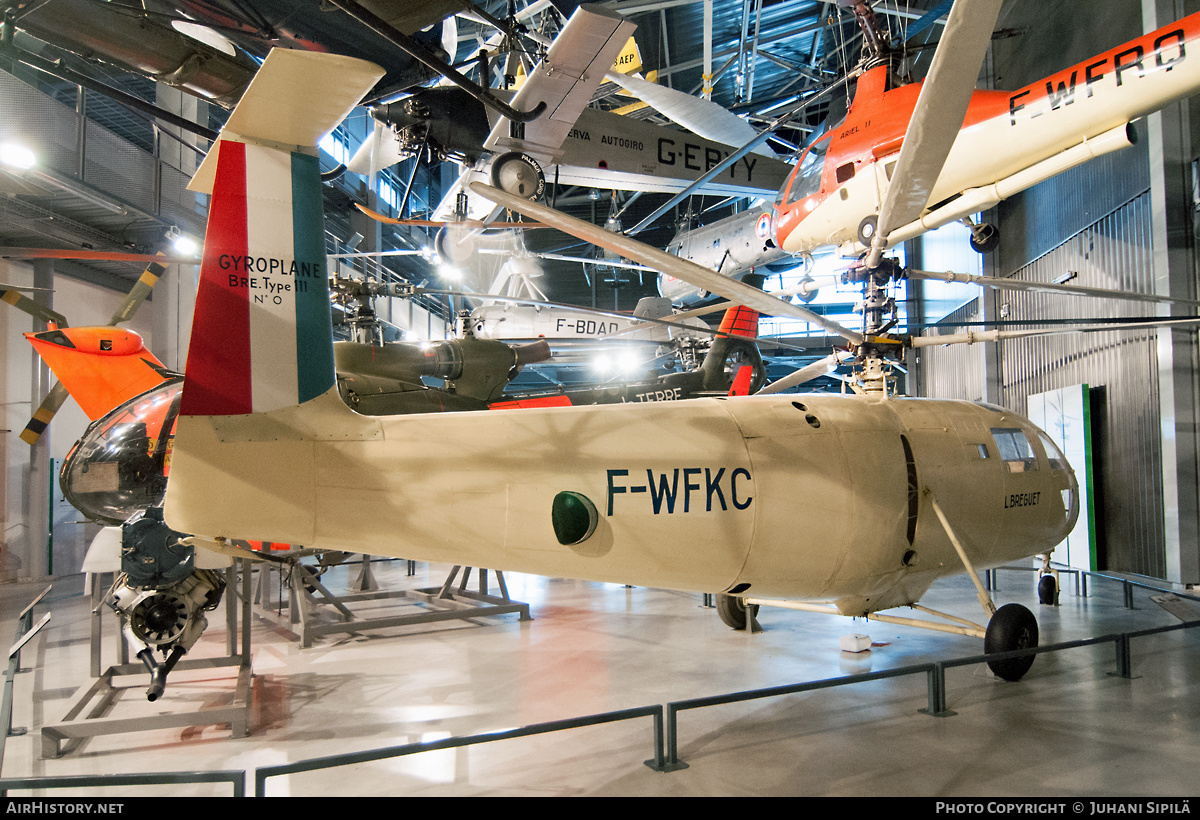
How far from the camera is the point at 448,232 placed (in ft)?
50.5

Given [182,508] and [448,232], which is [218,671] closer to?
[182,508]

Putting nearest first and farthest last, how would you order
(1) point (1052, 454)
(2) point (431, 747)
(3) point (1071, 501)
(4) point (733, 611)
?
(2) point (431, 747), (1) point (1052, 454), (3) point (1071, 501), (4) point (733, 611)

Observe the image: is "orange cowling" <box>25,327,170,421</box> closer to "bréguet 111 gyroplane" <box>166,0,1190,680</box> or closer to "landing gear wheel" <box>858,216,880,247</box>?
"bréguet 111 gyroplane" <box>166,0,1190,680</box>

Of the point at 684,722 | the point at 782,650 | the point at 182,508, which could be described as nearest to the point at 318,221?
the point at 182,508

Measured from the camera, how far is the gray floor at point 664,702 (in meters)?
4.46

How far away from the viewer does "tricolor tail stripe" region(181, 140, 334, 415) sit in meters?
3.64

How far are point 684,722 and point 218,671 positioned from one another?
523 cm

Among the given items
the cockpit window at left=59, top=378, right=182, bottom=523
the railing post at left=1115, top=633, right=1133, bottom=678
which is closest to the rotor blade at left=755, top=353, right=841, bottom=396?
the railing post at left=1115, top=633, right=1133, bottom=678

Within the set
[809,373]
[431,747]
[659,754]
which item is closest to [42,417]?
[431,747]

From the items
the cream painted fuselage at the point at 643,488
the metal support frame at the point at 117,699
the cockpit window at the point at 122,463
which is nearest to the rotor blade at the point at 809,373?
the cream painted fuselage at the point at 643,488

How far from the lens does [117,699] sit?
654 centimetres

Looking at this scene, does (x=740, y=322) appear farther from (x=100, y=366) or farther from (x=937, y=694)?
(x=100, y=366)

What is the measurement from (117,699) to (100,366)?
4.08 m

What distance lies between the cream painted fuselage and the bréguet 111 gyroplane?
0.01 m
